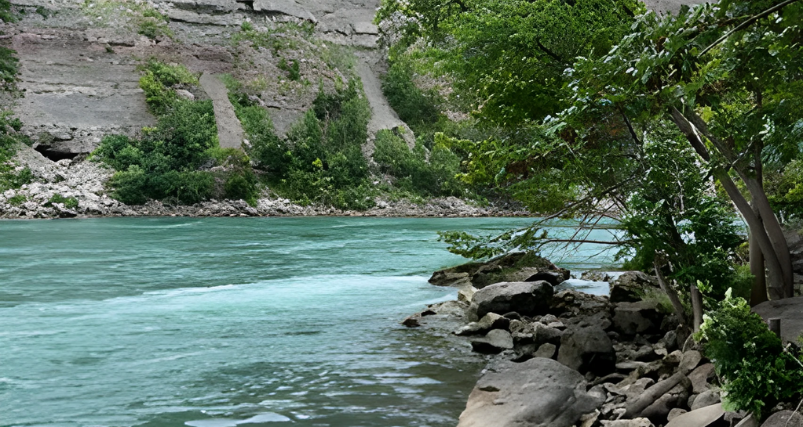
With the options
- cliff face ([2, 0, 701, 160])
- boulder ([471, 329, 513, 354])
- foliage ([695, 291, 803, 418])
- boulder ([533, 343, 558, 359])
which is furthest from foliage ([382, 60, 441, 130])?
foliage ([695, 291, 803, 418])

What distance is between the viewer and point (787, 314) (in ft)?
17.7

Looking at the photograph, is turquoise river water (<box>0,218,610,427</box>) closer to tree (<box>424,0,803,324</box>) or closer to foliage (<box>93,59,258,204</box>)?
tree (<box>424,0,803,324</box>)

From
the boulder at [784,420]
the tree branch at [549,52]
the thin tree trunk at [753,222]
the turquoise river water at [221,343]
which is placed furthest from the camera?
the tree branch at [549,52]

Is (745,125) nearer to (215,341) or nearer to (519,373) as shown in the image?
(519,373)

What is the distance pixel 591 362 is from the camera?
641cm

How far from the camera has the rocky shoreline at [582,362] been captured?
479 centimetres

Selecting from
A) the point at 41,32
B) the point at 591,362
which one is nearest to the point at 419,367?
the point at 591,362

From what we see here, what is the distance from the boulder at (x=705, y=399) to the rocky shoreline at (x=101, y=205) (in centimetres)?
3697

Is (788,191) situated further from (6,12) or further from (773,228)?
(6,12)

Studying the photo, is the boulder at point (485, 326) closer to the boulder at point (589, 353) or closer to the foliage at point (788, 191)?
the boulder at point (589, 353)

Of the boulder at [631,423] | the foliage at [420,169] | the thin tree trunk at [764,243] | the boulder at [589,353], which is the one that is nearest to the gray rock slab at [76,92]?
the foliage at [420,169]

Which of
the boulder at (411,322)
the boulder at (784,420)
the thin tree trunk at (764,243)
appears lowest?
the boulder at (411,322)

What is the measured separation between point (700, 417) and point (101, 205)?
128 feet

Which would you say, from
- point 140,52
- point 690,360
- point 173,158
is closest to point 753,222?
point 690,360
